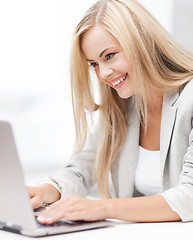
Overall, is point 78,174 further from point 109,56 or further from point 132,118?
point 109,56

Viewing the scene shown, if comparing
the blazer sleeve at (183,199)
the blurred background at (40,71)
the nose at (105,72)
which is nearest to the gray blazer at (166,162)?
the blazer sleeve at (183,199)

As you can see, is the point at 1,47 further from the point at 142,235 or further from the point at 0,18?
the point at 142,235

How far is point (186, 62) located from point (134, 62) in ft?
0.70

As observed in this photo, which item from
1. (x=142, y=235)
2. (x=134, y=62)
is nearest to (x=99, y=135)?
(x=134, y=62)

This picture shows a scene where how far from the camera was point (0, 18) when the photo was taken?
7.70ft

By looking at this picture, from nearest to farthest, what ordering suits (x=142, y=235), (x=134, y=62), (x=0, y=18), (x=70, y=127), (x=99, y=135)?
1. (x=142, y=235)
2. (x=134, y=62)
3. (x=99, y=135)
4. (x=0, y=18)
5. (x=70, y=127)

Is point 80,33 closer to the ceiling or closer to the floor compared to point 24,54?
closer to the ceiling

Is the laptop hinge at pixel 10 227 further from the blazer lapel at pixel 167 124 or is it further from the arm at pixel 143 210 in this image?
the blazer lapel at pixel 167 124

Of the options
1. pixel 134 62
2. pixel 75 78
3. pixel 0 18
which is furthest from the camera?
pixel 0 18

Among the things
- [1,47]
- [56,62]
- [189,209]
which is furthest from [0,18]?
[189,209]

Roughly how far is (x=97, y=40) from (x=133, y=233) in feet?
2.40

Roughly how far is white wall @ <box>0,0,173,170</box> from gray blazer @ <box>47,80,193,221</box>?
0.82 metres

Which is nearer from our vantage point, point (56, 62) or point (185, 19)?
point (56, 62)

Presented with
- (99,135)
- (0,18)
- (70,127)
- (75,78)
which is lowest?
(70,127)
